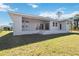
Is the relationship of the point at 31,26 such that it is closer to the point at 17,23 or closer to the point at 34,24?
the point at 34,24

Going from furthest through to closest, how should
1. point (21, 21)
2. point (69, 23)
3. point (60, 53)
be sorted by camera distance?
point (69, 23) < point (21, 21) < point (60, 53)

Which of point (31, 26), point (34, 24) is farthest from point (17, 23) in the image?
point (34, 24)

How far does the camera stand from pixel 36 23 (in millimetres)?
21156

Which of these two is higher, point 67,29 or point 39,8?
point 39,8

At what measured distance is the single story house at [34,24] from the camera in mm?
17817

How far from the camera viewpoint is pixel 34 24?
20.7m

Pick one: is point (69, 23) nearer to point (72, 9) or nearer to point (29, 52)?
point (72, 9)

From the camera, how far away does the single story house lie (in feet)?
58.5

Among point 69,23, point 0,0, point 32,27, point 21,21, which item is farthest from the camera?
point 69,23

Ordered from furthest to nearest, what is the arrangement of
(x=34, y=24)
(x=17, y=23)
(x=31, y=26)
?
(x=34, y=24) → (x=31, y=26) → (x=17, y=23)

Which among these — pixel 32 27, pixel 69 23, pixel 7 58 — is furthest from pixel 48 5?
pixel 69 23

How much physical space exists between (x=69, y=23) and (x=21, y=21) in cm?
961

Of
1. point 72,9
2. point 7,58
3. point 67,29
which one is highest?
point 72,9

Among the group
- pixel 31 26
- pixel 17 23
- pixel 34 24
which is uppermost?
pixel 17 23
